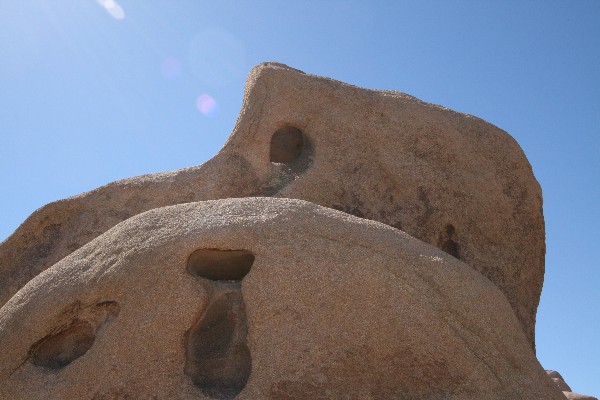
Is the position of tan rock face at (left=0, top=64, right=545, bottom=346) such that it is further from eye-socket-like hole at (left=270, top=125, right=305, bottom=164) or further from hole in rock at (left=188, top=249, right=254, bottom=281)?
hole in rock at (left=188, top=249, right=254, bottom=281)

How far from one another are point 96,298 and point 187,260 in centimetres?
78

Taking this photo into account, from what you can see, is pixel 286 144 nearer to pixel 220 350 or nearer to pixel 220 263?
pixel 220 263

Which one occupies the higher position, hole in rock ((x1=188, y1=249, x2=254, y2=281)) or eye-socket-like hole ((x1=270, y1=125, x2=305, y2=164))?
eye-socket-like hole ((x1=270, y1=125, x2=305, y2=164))

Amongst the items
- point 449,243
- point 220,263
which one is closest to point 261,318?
point 220,263

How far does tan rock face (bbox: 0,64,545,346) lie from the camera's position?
807 cm

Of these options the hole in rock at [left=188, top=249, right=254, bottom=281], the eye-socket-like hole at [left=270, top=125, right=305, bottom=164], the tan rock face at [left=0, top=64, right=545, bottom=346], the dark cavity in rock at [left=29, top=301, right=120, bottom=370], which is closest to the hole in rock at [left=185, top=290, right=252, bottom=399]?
the hole in rock at [left=188, top=249, right=254, bottom=281]

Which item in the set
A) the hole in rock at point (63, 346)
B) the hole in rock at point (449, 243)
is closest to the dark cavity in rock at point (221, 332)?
the hole in rock at point (63, 346)

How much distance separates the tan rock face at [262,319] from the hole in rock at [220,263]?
0.5 inches

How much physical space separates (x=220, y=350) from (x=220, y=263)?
2.47ft

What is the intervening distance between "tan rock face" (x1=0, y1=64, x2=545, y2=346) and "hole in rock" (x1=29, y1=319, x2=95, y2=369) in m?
2.57

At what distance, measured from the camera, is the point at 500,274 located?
8438 millimetres

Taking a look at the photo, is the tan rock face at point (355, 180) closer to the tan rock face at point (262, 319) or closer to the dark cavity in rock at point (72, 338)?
the tan rock face at point (262, 319)

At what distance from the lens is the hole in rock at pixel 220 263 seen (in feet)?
18.2

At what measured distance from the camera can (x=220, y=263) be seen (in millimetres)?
5746
